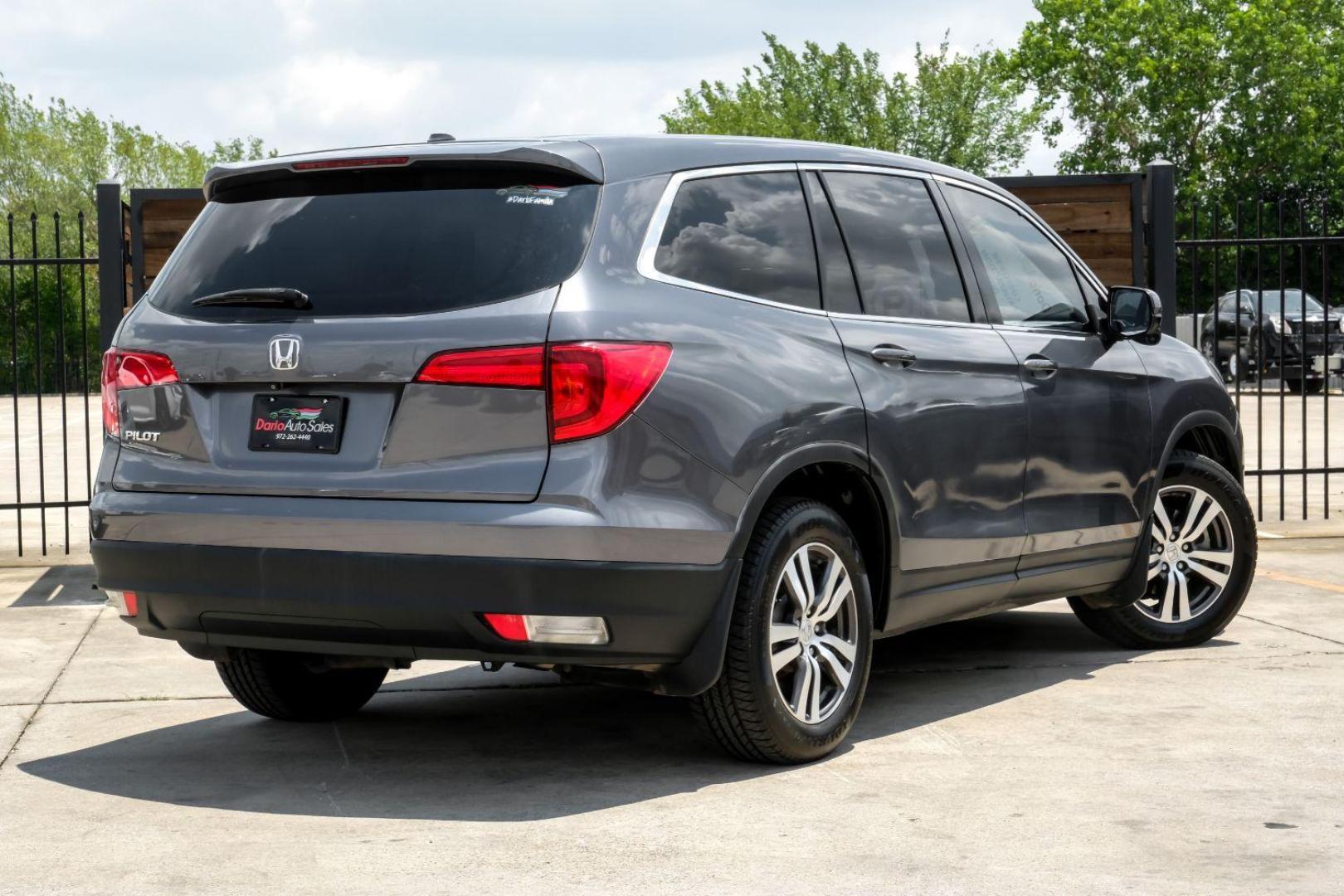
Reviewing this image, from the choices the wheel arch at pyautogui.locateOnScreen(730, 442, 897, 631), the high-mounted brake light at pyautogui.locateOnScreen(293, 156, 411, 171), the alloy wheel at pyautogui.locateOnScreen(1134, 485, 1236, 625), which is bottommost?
the alloy wheel at pyautogui.locateOnScreen(1134, 485, 1236, 625)

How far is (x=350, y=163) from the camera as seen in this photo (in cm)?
498

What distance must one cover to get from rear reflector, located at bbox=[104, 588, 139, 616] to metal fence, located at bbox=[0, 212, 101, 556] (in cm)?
291

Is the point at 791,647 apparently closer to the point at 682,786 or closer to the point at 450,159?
the point at 682,786

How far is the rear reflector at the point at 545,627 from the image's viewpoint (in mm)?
4570

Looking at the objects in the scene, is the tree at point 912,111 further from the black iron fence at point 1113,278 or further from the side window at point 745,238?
the side window at point 745,238

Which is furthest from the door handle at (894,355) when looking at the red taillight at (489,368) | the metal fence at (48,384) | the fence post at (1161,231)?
the fence post at (1161,231)

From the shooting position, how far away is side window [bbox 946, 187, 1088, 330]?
624 cm

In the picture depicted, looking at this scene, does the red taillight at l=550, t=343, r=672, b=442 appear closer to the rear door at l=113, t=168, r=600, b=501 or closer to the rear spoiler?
the rear door at l=113, t=168, r=600, b=501

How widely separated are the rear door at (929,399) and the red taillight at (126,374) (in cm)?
195

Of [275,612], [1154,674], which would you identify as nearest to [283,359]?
[275,612]

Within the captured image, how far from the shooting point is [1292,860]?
421cm

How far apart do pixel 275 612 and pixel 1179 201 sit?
44.9m

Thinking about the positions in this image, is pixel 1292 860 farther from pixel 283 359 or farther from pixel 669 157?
pixel 283 359

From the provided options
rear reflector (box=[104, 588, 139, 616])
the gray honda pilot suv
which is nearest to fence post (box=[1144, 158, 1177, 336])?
the gray honda pilot suv
